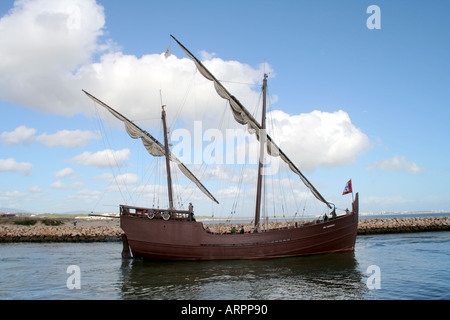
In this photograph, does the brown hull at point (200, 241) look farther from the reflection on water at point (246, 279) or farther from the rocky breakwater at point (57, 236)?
the rocky breakwater at point (57, 236)

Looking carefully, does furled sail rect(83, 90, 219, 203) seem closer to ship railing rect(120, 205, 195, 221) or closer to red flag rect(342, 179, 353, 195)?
ship railing rect(120, 205, 195, 221)

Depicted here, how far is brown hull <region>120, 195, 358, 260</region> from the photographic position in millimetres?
21906

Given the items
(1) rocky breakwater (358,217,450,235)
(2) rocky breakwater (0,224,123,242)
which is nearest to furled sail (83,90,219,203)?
(2) rocky breakwater (0,224,123,242)

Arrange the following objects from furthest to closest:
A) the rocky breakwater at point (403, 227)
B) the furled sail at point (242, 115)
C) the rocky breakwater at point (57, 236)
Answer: the rocky breakwater at point (403, 227), the rocky breakwater at point (57, 236), the furled sail at point (242, 115)

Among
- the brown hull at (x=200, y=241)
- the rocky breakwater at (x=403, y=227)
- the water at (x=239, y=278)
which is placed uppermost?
the brown hull at (x=200, y=241)

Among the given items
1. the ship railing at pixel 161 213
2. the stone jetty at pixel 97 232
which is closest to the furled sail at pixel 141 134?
the ship railing at pixel 161 213

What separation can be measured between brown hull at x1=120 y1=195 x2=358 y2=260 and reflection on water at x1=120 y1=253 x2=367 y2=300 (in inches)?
23.4

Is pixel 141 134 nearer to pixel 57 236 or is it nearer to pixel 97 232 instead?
pixel 97 232

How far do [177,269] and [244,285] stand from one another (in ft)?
19.5

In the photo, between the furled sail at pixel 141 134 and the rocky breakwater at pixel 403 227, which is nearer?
the furled sail at pixel 141 134

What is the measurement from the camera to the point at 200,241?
21.9 meters

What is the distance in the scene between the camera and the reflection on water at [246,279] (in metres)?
13.5
